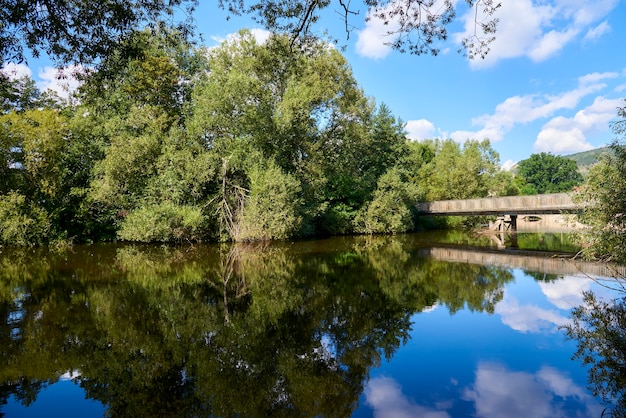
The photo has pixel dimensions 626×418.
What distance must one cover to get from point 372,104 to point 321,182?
9.97 metres

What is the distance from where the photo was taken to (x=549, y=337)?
741cm

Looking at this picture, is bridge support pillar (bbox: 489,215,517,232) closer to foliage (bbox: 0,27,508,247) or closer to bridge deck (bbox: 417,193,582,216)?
bridge deck (bbox: 417,193,582,216)

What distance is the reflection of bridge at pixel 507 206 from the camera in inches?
982

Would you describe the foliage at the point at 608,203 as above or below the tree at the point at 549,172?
below

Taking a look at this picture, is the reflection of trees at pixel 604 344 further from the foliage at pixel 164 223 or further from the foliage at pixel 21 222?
the foliage at pixel 21 222

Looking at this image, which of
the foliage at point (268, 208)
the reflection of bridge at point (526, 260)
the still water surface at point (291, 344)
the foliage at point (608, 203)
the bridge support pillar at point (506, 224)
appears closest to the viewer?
the still water surface at point (291, 344)

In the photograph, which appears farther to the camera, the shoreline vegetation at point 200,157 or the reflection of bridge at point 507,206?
the reflection of bridge at point 507,206

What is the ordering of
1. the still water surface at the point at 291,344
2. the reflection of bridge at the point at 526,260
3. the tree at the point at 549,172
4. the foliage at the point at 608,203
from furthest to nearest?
the tree at the point at 549,172 → the reflection of bridge at the point at 526,260 → the foliage at the point at 608,203 → the still water surface at the point at 291,344

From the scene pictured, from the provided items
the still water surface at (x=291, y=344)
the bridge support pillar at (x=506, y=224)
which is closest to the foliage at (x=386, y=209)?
the bridge support pillar at (x=506, y=224)

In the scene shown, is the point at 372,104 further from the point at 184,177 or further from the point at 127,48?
the point at 127,48

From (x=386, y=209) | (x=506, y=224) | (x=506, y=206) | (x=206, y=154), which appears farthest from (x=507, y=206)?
(x=206, y=154)

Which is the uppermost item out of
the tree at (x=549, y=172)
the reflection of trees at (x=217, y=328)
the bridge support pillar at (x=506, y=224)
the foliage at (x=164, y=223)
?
the tree at (x=549, y=172)

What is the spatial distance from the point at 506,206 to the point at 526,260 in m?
12.3

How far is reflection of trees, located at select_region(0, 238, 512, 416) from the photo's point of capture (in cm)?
520
